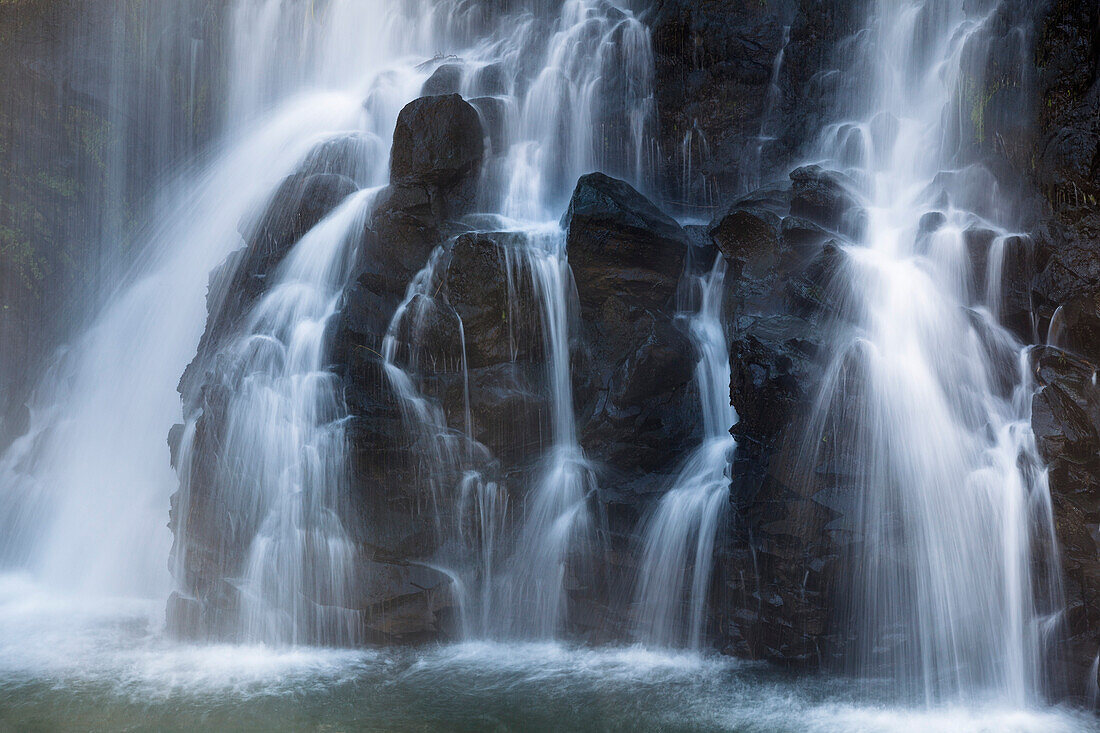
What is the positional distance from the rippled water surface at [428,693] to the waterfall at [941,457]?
81 cm

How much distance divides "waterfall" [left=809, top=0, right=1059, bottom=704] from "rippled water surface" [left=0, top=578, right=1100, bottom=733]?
805 mm

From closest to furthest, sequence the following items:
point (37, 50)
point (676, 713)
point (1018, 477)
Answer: point (676, 713) → point (1018, 477) → point (37, 50)

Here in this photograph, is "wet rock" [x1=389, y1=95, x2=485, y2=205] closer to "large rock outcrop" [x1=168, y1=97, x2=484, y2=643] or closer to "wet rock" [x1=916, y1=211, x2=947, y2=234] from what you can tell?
"large rock outcrop" [x1=168, y1=97, x2=484, y2=643]

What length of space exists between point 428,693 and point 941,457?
6.92m

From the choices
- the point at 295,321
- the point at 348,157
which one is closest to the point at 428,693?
the point at 295,321

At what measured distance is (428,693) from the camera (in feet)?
32.8

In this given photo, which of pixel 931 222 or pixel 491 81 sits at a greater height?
pixel 491 81

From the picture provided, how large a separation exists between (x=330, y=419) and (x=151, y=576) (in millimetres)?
5665

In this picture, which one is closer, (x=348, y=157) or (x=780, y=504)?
(x=780, y=504)

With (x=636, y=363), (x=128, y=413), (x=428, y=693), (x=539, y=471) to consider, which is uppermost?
(x=636, y=363)

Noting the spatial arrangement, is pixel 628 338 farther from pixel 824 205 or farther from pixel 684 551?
pixel 824 205

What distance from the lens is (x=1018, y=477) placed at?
9984 millimetres

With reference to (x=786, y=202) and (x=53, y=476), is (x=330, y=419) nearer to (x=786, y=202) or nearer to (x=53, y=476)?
(x=786, y=202)

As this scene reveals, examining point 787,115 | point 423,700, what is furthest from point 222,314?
point 787,115
